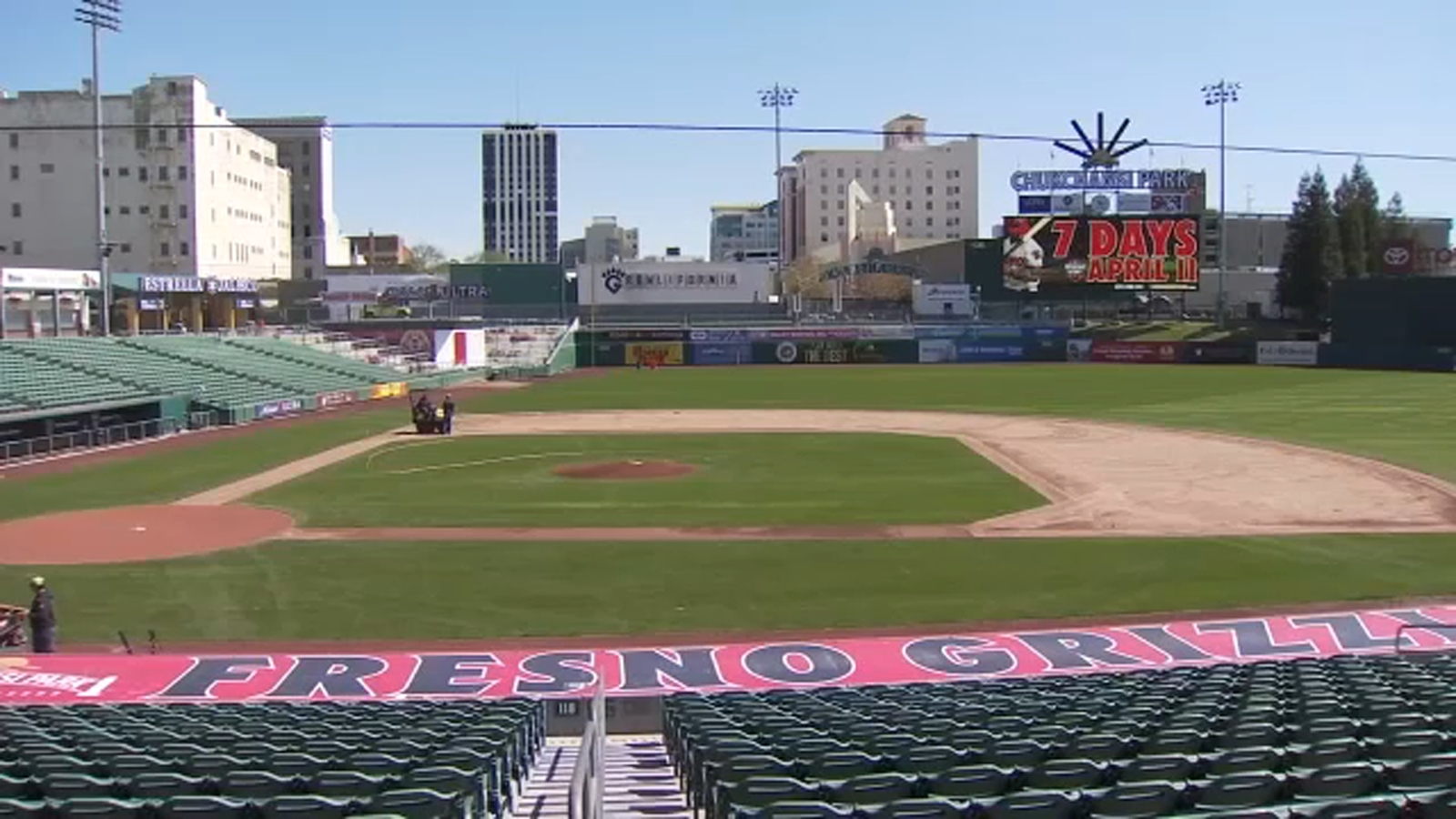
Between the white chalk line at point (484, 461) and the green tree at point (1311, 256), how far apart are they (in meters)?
84.9

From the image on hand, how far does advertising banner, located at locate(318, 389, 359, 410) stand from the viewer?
64.2 metres

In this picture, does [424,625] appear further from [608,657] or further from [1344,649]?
[1344,649]

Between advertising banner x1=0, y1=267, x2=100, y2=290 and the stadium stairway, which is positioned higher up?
advertising banner x1=0, y1=267, x2=100, y2=290

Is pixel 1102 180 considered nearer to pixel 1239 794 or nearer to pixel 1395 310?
pixel 1395 310

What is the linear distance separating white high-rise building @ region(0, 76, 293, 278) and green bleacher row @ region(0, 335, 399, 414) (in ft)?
93.7

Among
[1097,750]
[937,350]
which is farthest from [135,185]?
[1097,750]

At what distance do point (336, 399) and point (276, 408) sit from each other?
708 cm

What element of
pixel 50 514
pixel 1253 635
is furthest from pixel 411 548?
pixel 1253 635

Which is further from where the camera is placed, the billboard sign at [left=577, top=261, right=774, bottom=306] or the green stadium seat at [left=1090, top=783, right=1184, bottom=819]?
the billboard sign at [left=577, top=261, right=774, bottom=306]

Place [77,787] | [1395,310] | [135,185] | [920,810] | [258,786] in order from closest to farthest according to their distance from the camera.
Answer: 1. [920,810]
2. [258,786]
3. [77,787]
4. [1395,310]
5. [135,185]

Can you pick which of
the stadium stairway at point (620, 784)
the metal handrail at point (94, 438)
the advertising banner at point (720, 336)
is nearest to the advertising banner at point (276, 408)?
the metal handrail at point (94, 438)

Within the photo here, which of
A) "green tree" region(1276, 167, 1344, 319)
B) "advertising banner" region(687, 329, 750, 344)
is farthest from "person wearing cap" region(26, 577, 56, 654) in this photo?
"green tree" region(1276, 167, 1344, 319)

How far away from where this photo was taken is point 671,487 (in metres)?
35.5

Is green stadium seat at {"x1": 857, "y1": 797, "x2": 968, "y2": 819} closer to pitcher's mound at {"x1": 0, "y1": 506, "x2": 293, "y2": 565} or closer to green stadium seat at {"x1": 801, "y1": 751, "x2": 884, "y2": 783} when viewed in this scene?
green stadium seat at {"x1": 801, "y1": 751, "x2": 884, "y2": 783}
